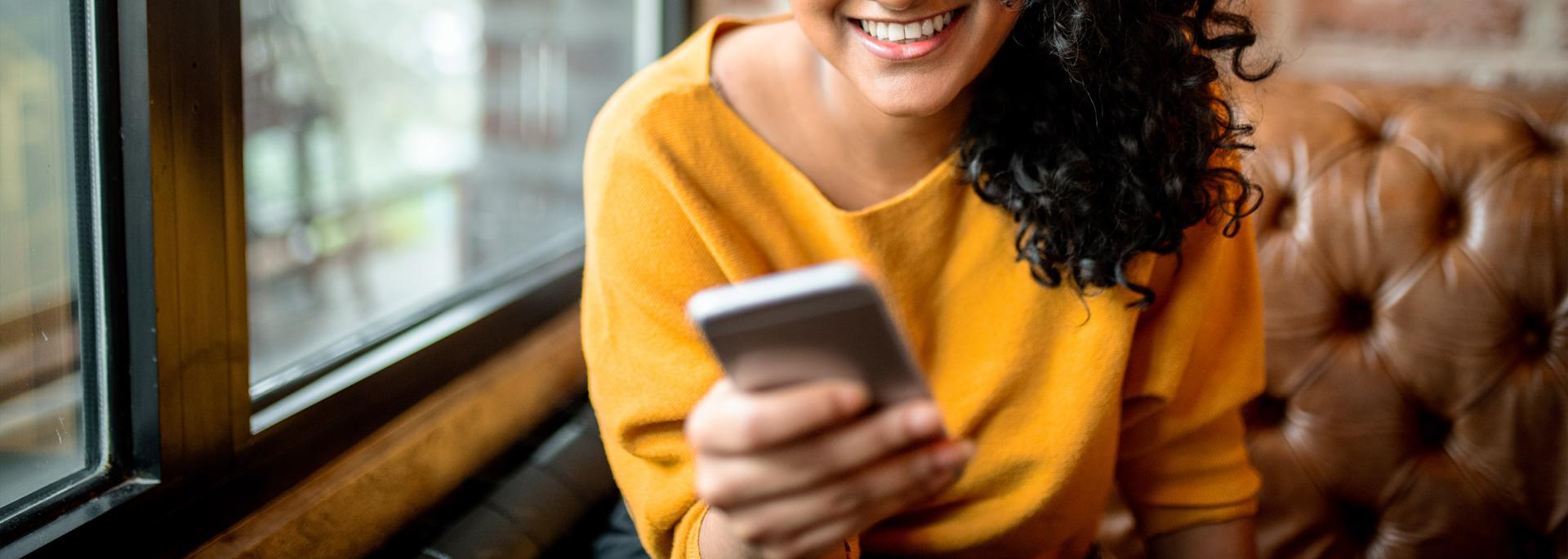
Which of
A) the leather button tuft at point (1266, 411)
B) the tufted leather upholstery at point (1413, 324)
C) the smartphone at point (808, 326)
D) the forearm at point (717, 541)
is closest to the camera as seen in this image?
the smartphone at point (808, 326)

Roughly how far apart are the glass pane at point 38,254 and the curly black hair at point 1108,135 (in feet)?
2.04

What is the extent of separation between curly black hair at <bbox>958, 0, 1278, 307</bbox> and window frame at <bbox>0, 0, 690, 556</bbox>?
535mm

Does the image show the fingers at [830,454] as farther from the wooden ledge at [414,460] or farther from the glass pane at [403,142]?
the glass pane at [403,142]

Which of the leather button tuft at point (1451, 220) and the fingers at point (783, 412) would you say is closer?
the fingers at point (783, 412)

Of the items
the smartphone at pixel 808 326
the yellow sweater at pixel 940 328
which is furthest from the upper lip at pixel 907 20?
the smartphone at pixel 808 326

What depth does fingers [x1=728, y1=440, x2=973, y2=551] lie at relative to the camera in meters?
0.46

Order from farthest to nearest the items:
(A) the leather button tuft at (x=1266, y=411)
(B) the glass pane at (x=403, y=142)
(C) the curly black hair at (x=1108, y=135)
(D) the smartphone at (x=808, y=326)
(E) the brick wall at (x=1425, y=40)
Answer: (B) the glass pane at (x=403, y=142) → (E) the brick wall at (x=1425, y=40) → (A) the leather button tuft at (x=1266, y=411) → (C) the curly black hair at (x=1108, y=135) → (D) the smartphone at (x=808, y=326)

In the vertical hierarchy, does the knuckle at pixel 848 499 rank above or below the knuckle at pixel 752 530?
above

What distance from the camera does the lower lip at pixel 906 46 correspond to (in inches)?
26.2

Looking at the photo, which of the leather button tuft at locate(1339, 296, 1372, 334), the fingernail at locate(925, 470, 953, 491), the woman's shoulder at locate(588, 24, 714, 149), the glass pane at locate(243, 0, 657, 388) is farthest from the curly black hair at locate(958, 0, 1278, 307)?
the glass pane at locate(243, 0, 657, 388)

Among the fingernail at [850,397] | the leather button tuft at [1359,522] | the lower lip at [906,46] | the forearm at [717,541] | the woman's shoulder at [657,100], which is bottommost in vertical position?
the leather button tuft at [1359,522]

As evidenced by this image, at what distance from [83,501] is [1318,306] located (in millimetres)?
1169

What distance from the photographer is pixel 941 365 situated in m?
0.83

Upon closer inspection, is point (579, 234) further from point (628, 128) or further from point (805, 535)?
point (805, 535)
